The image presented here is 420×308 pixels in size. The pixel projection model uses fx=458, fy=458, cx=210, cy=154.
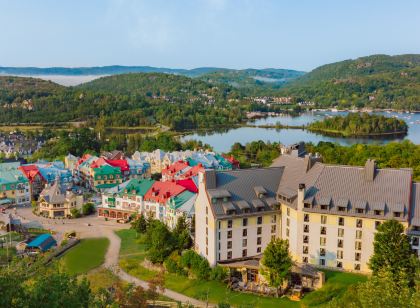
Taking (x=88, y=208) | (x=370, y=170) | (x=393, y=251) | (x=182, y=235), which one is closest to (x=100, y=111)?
(x=88, y=208)

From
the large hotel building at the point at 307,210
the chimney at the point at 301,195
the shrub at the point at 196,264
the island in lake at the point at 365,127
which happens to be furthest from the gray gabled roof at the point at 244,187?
the island in lake at the point at 365,127

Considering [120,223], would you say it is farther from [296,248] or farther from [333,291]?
[333,291]

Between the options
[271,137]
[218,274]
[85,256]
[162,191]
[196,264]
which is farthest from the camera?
[271,137]

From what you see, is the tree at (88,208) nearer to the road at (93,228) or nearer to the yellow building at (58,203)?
the yellow building at (58,203)

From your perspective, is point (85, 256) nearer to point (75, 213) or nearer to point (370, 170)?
point (75, 213)

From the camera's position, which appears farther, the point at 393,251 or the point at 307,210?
the point at 307,210

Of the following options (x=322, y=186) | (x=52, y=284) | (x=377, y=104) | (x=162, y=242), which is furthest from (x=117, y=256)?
(x=377, y=104)
